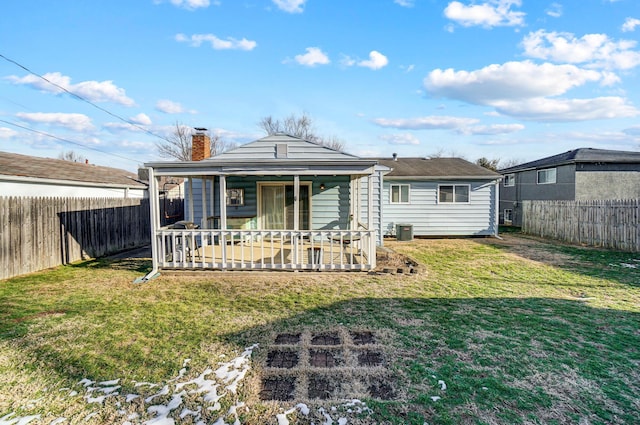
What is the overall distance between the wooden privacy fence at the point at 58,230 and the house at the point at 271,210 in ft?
8.08

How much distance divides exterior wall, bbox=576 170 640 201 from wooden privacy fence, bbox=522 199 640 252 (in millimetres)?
2783

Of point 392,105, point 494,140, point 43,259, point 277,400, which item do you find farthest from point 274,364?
point 494,140

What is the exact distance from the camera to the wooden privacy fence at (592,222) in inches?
429

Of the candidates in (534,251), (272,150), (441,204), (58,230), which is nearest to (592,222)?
(534,251)

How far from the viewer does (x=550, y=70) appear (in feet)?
47.8

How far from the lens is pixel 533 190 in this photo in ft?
65.6

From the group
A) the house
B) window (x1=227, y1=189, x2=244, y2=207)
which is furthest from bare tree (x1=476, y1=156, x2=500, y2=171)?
window (x1=227, y1=189, x2=244, y2=207)

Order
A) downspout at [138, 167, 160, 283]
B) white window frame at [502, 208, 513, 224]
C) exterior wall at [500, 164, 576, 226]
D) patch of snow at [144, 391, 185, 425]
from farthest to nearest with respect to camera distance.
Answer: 1. white window frame at [502, 208, 513, 224]
2. exterior wall at [500, 164, 576, 226]
3. downspout at [138, 167, 160, 283]
4. patch of snow at [144, 391, 185, 425]

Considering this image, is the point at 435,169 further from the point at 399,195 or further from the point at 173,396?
the point at 173,396

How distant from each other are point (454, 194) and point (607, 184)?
837 centimetres

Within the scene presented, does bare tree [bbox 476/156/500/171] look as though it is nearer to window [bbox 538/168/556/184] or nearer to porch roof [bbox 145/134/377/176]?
window [bbox 538/168/556/184]

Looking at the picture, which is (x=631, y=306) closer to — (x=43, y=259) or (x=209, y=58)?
Answer: (x=43, y=259)

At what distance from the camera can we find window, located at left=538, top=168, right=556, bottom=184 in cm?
1838

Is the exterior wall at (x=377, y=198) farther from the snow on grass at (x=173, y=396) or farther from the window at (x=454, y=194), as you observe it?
the snow on grass at (x=173, y=396)
